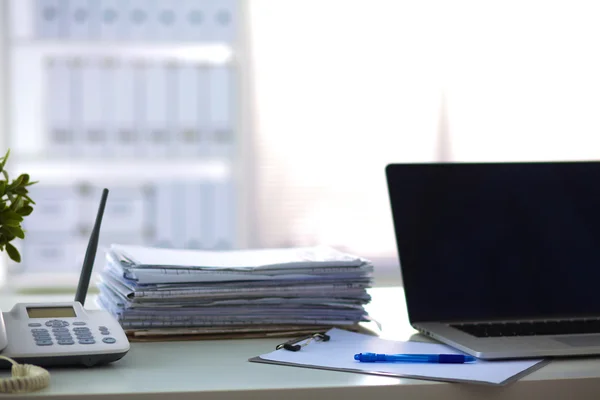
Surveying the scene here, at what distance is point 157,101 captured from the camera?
310cm

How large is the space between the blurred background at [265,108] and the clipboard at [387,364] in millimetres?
2264

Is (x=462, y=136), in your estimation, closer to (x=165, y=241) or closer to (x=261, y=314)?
(x=165, y=241)

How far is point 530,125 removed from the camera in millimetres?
3389

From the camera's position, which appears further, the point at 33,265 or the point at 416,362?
the point at 33,265

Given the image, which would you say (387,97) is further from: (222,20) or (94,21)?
(94,21)

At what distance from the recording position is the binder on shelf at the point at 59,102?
3.05 m

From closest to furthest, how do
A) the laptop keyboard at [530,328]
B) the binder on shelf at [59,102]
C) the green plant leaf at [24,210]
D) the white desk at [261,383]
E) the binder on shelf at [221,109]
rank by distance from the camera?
the white desk at [261,383] → the green plant leaf at [24,210] → the laptop keyboard at [530,328] → the binder on shelf at [59,102] → the binder on shelf at [221,109]

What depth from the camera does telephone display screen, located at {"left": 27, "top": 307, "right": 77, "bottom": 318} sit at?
36.0 inches

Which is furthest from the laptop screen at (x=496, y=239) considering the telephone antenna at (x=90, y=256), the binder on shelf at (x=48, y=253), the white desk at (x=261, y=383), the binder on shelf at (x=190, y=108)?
the binder on shelf at (x=48, y=253)

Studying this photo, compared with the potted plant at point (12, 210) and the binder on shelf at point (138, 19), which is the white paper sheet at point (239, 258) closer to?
the potted plant at point (12, 210)

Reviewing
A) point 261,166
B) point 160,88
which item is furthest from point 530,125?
point 160,88

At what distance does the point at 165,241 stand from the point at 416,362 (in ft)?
7.93

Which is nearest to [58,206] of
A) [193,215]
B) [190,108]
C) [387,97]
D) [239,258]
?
[193,215]

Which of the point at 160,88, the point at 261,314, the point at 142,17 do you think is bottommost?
the point at 261,314
